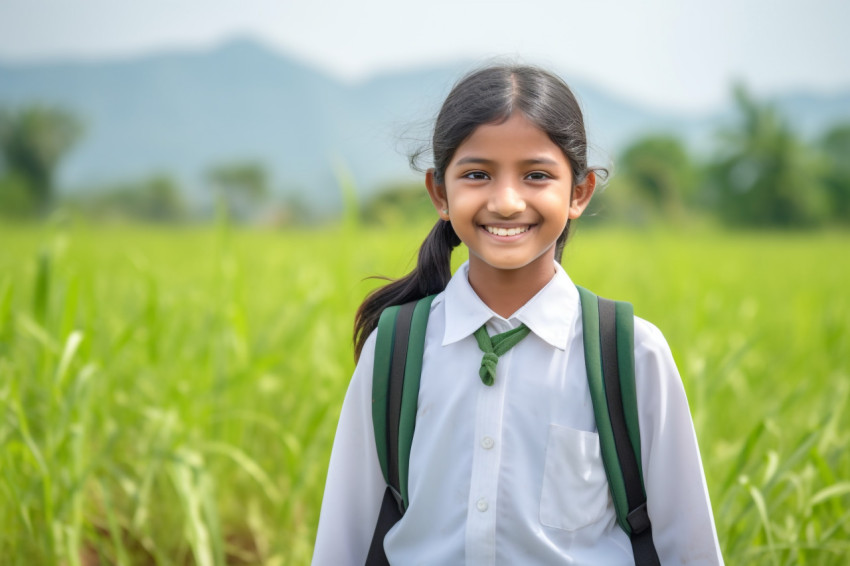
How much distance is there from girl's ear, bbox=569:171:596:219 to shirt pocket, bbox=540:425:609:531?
329mm

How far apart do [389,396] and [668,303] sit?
2.97 m

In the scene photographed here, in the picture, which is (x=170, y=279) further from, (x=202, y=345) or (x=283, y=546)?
(x=283, y=546)

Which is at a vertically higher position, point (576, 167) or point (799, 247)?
point (576, 167)

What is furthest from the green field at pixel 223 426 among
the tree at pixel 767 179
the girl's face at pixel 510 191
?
the tree at pixel 767 179

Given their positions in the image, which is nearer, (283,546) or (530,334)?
(530,334)

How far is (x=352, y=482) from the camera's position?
4.11ft

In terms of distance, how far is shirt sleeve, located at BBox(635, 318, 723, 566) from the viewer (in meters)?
1.12

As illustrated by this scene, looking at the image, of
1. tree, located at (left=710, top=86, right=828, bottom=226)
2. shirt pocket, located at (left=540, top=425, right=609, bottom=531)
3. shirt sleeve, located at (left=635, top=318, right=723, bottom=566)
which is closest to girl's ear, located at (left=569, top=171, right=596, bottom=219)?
shirt sleeve, located at (left=635, top=318, right=723, bottom=566)

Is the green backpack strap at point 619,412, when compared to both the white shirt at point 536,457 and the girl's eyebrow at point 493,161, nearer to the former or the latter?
the white shirt at point 536,457

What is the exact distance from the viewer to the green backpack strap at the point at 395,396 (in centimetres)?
118

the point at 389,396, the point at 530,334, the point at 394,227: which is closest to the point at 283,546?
the point at 389,396

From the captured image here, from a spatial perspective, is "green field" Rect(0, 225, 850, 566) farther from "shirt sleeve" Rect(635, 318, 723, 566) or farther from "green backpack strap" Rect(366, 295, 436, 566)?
"shirt sleeve" Rect(635, 318, 723, 566)

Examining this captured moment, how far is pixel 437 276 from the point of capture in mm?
1330

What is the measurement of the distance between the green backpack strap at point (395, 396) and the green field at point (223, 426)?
0.26 metres
